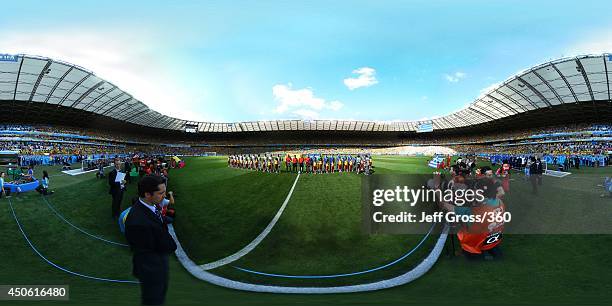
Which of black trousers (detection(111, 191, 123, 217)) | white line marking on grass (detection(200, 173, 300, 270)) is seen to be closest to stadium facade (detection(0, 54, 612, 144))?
black trousers (detection(111, 191, 123, 217))

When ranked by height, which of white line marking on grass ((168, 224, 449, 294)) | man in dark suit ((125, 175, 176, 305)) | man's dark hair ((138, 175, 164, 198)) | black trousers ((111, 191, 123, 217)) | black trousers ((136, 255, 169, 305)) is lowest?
white line marking on grass ((168, 224, 449, 294))

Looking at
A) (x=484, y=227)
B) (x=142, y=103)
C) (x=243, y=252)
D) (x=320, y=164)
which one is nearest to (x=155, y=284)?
(x=243, y=252)

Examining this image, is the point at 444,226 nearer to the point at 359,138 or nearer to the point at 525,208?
the point at 525,208

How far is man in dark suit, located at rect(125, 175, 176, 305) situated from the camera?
10.0 feet

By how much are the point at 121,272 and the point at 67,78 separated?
150 ft

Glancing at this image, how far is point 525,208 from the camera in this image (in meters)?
9.42

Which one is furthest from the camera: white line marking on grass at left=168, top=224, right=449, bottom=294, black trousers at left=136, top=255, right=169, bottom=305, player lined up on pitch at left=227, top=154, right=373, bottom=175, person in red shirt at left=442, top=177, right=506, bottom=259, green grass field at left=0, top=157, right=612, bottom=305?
player lined up on pitch at left=227, top=154, right=373, bottom=175

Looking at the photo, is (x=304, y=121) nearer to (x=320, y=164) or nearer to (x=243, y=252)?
(x=320, y=164)

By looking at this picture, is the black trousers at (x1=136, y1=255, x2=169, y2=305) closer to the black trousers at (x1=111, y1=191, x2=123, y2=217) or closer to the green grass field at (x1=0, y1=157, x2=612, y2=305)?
the green grass field at (x1=0, y1=157, x2=612, y2=305)

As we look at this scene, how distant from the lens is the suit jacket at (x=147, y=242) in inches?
120

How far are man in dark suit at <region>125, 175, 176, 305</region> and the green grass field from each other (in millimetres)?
1126

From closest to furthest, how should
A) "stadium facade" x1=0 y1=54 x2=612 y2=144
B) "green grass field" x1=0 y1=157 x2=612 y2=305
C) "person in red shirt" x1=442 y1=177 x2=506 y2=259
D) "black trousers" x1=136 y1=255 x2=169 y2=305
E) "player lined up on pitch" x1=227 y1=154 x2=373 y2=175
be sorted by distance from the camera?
1. "black trousers" x1=136 y1=255 x2=169 y2=305
2. "green grass field" x1=0 y1=157 x2=612 y2=305
3. "person in red shirt" x1=442 y1=177 x2=506 y2=259
4. "player lined up on pitch" x1=227 y1=154 x2=373 y2=175
5. "stadium facade" x1=0 y1=54 x2=612 y2=144

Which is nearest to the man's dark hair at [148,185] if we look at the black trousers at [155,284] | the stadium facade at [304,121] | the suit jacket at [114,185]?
the black trousers at [155,284]

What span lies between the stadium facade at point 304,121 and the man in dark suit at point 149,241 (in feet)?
142
